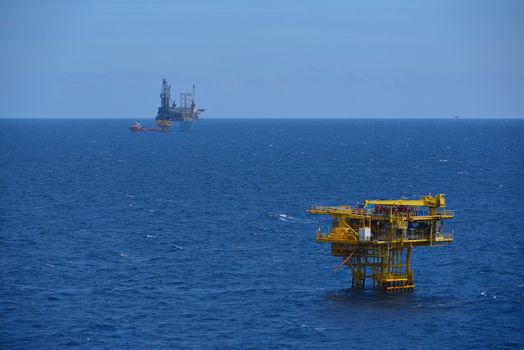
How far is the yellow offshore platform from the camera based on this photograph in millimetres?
83250

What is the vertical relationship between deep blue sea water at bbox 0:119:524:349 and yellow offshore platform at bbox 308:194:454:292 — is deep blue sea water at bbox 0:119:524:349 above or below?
below

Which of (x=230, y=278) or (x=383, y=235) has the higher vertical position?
(x=383, y=235)

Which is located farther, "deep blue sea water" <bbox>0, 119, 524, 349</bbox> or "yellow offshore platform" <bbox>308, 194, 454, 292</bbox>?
"yellow offshore platform" <bbox>308, 194, 454, 292</bbox>

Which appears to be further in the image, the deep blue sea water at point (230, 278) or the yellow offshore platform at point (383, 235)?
the yellow offshore platform at point (383, 235)

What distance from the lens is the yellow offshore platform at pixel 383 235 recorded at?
8325 centimetres

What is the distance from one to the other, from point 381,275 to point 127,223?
160ft

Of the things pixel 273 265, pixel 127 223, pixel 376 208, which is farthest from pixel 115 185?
pixel 376 208

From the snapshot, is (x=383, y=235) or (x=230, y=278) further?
(x=230, y=278)

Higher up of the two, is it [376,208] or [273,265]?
[376,208]

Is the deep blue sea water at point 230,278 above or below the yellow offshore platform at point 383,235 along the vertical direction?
below

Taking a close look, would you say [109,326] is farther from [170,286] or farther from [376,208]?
[376,208]

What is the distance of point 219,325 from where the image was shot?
75875mm

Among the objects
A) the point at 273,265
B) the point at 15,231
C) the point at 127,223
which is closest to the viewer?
the point at 273,265

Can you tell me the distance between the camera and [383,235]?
276 feet
